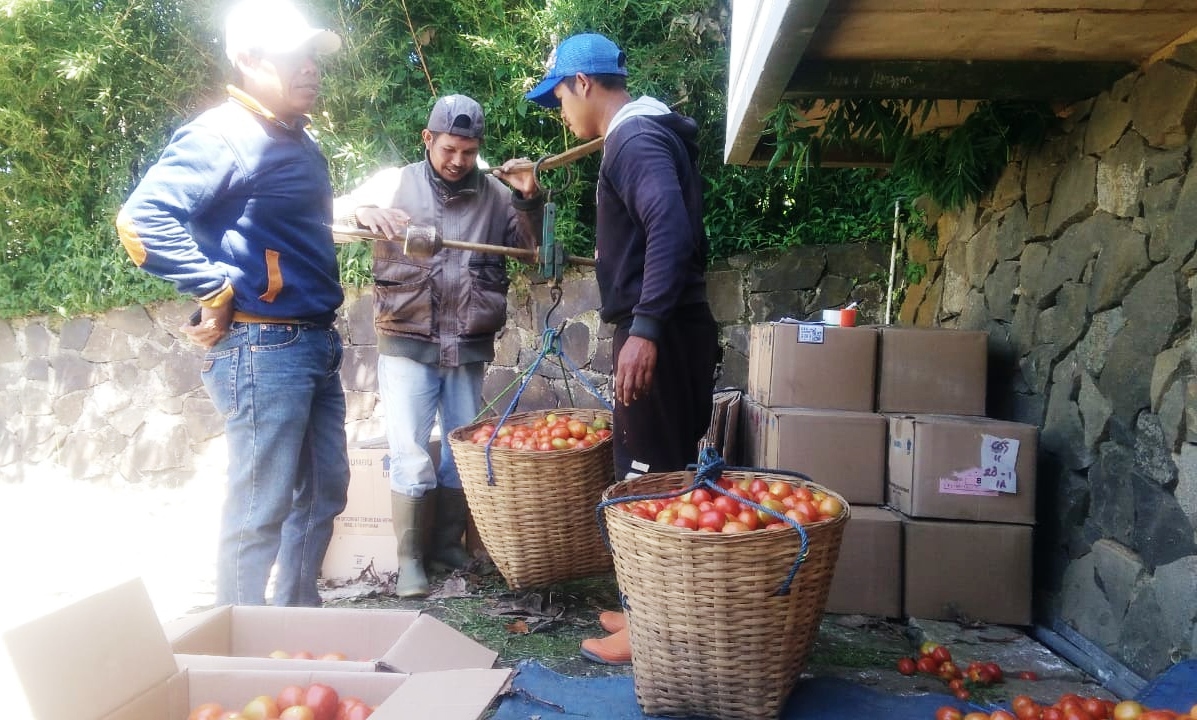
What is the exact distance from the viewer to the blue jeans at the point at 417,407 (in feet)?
10.8

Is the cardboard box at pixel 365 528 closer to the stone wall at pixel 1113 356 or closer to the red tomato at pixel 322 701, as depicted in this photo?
the red tomato at pixel 322 701

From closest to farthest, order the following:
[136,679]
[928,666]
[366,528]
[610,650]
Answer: [136,679] < [928,666] < [610,650] < [366,528]

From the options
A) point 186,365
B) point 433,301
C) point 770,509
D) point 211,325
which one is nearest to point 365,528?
point 433,301

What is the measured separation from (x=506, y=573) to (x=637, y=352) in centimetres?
122

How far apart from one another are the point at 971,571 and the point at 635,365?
153 cm

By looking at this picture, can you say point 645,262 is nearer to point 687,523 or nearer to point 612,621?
point 687,523

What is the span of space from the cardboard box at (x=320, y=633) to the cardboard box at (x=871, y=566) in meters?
1.59

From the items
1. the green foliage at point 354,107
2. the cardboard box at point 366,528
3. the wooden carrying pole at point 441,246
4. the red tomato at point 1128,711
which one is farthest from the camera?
the green foliage at point 354,107

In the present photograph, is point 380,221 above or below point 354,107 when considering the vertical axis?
below

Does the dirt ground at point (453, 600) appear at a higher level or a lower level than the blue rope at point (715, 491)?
lower

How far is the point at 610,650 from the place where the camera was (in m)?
2.59

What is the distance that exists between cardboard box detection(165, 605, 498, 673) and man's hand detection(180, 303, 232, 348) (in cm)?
85

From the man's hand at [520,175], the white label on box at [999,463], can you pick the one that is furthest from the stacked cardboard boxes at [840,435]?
the man's hand at [520,175]

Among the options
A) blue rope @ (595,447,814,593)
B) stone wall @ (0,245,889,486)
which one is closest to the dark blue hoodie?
blue rope @ (595,447,814,593)
